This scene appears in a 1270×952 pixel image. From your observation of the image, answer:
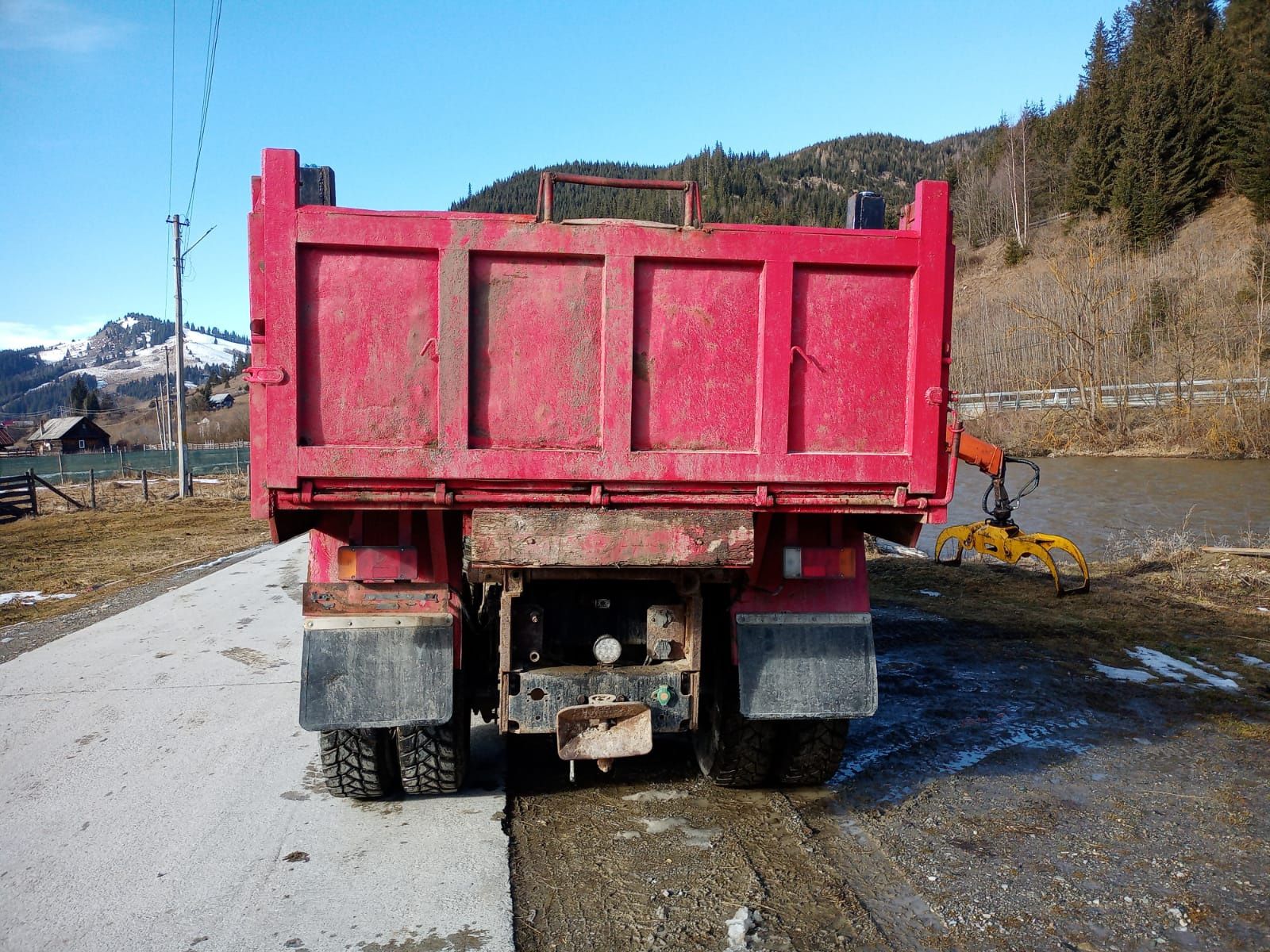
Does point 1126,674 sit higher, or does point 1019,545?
point 1019,545

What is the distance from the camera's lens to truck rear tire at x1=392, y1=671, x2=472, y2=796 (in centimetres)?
420

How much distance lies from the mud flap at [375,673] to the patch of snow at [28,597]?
875cm

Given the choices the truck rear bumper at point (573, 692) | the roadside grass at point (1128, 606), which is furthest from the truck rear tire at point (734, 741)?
the roadside grass at point (1128, 606)

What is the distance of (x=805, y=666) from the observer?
13.1 feet

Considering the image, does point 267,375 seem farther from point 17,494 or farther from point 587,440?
point 17,494

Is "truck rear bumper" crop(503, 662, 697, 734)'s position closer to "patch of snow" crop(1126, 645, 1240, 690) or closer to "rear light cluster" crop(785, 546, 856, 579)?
"rear light cluster" crop(785, 546, 856, 579)

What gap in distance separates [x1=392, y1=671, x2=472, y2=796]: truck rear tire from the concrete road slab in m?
0.12

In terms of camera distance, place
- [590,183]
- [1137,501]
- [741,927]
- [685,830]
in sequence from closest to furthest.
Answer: [741,927], [590,183], [685,830], [1137,501]

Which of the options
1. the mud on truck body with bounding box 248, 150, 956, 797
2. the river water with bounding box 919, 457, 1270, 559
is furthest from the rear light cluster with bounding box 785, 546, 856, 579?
the river water with bounding box 919, 457, 1270, 559

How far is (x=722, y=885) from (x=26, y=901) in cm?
267

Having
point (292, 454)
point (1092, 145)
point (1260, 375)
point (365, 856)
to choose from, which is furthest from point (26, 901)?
point (1092, 145)

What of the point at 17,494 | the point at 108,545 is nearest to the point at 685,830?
the point at 108,545

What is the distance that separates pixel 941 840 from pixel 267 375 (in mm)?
3427

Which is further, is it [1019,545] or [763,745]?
[1019,545]
